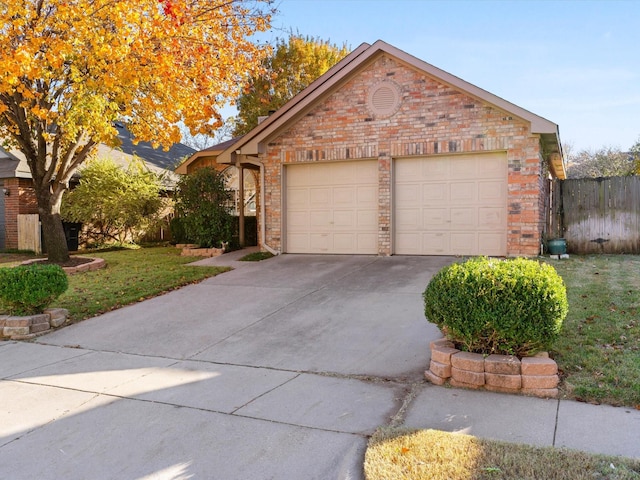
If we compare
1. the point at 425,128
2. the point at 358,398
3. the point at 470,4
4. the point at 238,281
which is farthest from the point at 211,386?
the point at 470,4

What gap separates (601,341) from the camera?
5.49m

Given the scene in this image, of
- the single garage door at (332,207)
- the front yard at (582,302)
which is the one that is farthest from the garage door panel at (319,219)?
the front yard at (582,302)

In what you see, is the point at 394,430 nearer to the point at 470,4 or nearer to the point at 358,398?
the point at 358,398

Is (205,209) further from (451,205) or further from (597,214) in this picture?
(597,214)

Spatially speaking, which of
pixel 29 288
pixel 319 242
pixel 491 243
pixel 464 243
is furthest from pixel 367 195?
pixel 29 288

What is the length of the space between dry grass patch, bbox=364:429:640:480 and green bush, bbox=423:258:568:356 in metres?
1.33

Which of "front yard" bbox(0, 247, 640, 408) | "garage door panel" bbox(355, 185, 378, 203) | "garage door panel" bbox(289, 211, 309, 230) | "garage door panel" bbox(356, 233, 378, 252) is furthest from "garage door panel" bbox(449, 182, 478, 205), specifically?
"garage door panel" bbox(289, 211, 309, 230)

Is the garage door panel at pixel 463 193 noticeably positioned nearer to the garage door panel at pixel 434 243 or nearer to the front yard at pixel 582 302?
the garage door panel at pixel 434 243

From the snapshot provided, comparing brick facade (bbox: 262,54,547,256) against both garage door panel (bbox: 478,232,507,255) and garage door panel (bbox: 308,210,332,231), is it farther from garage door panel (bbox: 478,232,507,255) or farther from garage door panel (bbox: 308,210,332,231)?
garage door panel (bbox: 308,210,332,231)

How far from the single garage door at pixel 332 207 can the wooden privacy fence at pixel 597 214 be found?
4.78m

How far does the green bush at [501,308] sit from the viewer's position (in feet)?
14.9

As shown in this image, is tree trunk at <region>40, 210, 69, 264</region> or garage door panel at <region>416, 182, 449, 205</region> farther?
tree trunk at <region>40, 210, 69, 264</region>

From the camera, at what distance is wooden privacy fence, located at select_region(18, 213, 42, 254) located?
16.8 metres

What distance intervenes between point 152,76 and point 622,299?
31.2 ft
